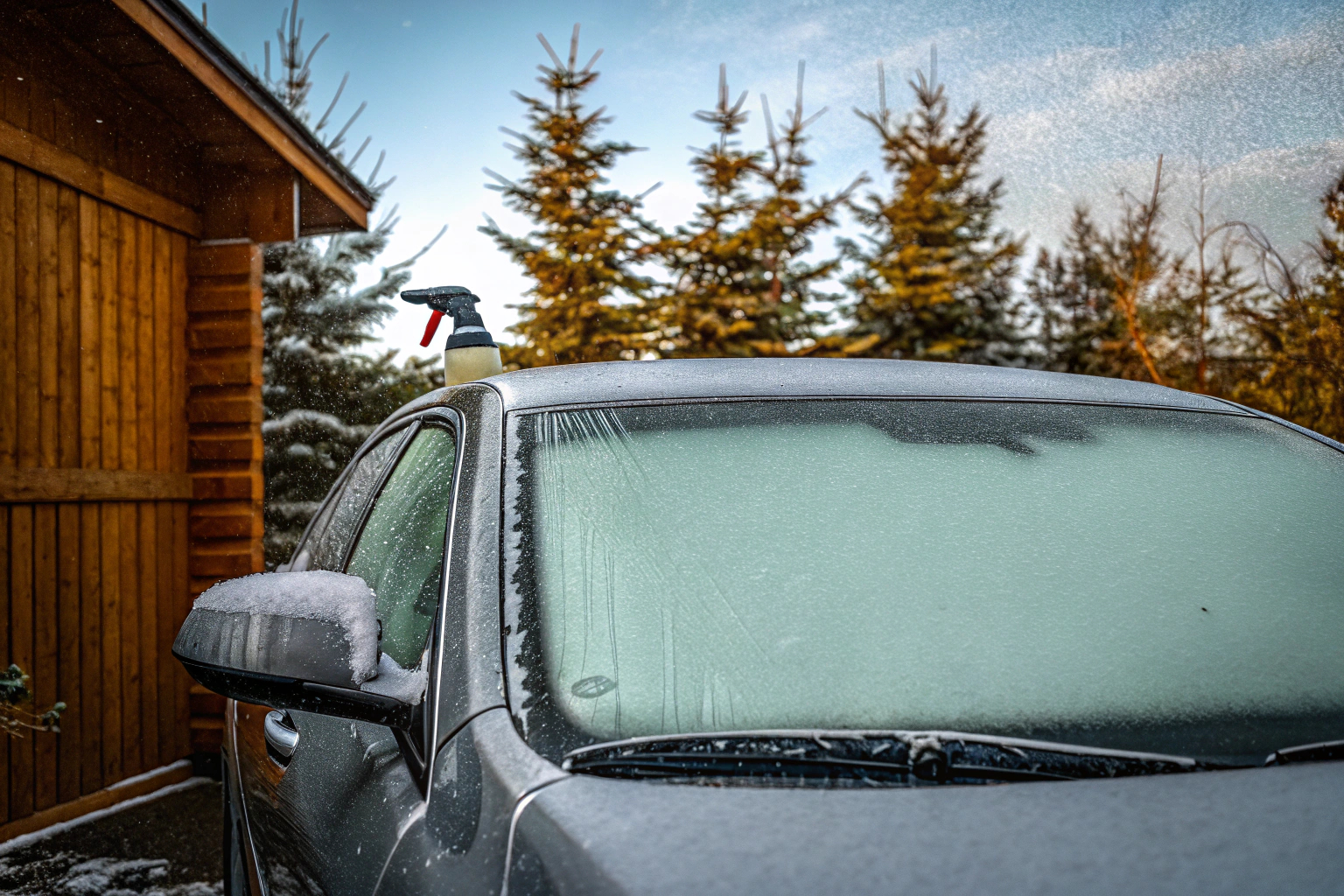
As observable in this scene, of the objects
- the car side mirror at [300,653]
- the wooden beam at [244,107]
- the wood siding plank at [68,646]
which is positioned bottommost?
the wood siding plank at [68,646]

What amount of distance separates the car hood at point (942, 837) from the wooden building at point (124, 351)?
4196mm

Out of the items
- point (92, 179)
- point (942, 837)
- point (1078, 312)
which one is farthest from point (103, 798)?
point (1078, 312)

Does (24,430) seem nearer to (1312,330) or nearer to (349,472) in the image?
(349,472)

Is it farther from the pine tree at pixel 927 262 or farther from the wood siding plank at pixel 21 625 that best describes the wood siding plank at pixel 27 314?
the pine tree at pixel 927 262

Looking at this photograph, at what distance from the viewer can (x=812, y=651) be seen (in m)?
1.12

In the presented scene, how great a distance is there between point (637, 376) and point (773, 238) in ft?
64.7

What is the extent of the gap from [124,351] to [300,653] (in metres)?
4.53

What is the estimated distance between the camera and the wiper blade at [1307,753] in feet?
3.31

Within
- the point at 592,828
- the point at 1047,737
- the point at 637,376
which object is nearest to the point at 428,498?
the point at 637,376

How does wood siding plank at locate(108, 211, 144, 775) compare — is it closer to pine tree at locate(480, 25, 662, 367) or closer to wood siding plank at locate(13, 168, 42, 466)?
wood siding plank at locate(13, 168, 42, 466)

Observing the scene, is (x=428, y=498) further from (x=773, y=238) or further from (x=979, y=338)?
(x=979, y=338)

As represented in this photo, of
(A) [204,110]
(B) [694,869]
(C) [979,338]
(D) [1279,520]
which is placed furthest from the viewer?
(C) [979,338]

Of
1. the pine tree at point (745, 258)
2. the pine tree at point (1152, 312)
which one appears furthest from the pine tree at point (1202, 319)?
the pine tree at point (745, 258)

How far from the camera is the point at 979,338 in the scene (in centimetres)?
2488
